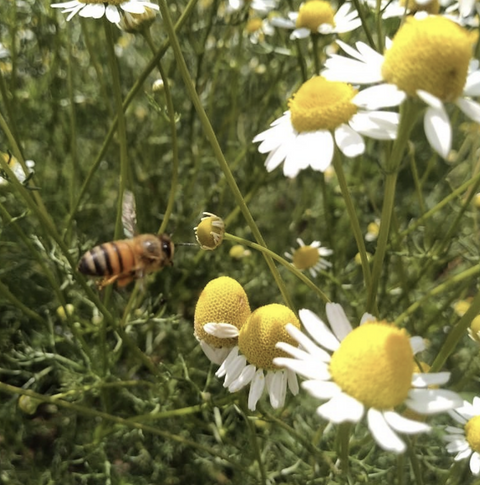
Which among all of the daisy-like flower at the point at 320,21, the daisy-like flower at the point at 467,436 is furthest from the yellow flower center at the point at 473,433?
the daisy-like flower at the point at 320,21

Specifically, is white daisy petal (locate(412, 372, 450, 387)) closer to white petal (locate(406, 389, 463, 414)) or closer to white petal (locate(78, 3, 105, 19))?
white petal (locate(406, 389, 463, 414))

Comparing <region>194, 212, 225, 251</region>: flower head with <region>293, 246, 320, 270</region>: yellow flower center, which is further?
<region>293, 246, 320, 270</region>: yellow flower center

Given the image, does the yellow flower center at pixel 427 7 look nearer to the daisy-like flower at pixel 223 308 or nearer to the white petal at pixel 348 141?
the white petal at pixel 348 141

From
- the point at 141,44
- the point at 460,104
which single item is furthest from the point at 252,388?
the point at 141,44

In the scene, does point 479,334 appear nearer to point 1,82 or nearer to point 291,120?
point 291,120

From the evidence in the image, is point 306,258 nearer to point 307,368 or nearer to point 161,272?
point 161,272

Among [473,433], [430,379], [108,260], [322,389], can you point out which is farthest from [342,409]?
[108,260]

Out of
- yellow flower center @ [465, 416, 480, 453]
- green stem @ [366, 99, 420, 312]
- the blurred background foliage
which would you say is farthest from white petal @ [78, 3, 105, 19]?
yellow flower center @ [465, 416, 480, 453]
